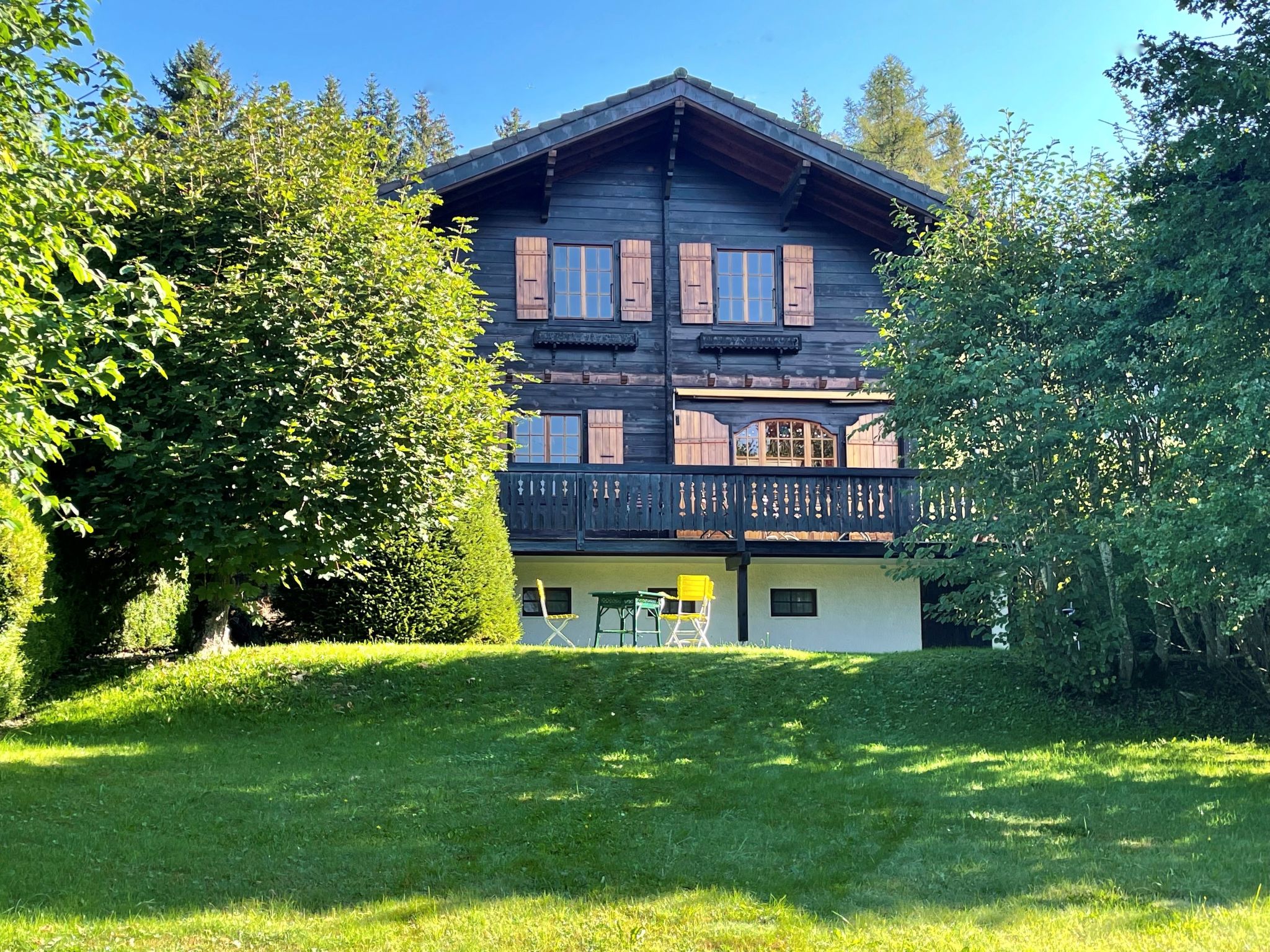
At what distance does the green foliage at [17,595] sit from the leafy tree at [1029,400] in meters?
7.36

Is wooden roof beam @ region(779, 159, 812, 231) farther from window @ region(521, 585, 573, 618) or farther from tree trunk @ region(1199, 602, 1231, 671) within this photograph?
tree trunk @ region(1199, 602, 1231, 671)

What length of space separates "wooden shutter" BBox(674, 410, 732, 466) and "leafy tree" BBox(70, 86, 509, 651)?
7.00m

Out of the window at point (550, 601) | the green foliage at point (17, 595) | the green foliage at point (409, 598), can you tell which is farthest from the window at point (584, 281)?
the green foliage at point (17, 595)

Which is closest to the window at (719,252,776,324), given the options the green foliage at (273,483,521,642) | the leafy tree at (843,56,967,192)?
the green foliage at (273,483,521,642)

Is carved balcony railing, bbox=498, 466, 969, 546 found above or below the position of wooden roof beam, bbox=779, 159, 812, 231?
below

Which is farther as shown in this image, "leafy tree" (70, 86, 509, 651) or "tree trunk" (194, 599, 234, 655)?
"tree trunk" (194, 599, 234, 655)

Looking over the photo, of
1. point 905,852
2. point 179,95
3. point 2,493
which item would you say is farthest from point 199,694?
point 179,95

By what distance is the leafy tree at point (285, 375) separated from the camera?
9.71m

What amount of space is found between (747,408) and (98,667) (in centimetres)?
1077

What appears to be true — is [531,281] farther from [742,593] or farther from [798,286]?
[742,593]

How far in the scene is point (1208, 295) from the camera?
7996 millimetres

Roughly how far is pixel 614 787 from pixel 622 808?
57cm

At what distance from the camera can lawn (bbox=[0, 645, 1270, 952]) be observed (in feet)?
17.3

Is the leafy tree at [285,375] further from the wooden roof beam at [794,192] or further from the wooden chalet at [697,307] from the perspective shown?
the wooden roof beam at [794,192]
